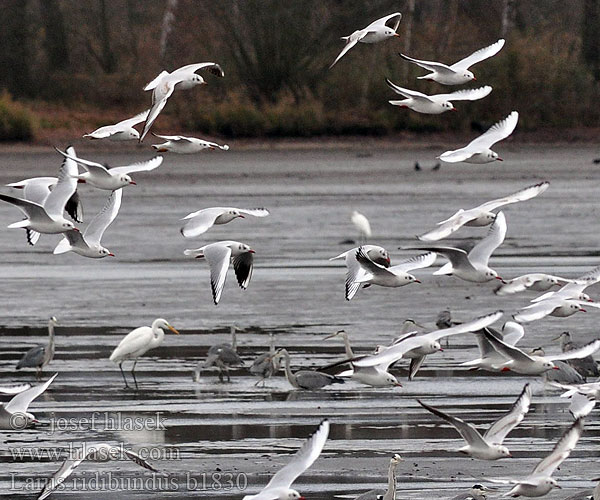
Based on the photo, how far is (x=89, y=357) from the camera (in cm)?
1456

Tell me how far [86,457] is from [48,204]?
7.51 feet

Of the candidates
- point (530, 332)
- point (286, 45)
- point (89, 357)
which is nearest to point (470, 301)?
point (530, 332)

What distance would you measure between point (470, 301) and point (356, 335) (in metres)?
2.77

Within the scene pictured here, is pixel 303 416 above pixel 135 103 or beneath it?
above

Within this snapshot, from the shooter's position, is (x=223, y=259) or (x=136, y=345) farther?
(x=136, y=345)

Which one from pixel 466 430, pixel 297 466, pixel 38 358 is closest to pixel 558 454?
pixel 466 430

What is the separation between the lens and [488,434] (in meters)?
9.00

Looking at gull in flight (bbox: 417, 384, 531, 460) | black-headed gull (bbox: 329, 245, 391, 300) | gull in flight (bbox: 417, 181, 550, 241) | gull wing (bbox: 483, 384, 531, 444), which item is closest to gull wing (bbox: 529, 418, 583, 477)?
gull in flight (bbox: 417, 384, 531, 460)

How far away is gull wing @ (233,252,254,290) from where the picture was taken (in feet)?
39.6

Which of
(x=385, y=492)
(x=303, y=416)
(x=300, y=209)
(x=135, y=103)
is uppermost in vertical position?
(x=385, y=492)

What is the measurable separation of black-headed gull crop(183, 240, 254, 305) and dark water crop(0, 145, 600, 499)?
3.34 ft

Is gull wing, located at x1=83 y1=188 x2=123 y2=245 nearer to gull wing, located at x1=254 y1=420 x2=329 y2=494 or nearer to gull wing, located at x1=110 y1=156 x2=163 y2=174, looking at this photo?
gull wing, located at x1=110 y1=156 x2=163 y2=174

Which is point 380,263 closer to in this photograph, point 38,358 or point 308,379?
point 308,379

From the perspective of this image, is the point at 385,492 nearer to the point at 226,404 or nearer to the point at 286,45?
the point at 226,404
